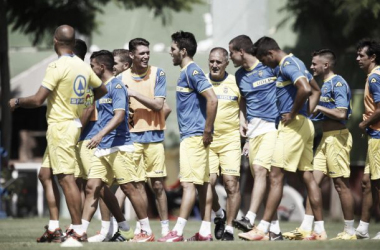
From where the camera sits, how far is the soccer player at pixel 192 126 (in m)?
13.2

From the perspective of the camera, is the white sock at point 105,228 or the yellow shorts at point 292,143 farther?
the white sock at point 105,228

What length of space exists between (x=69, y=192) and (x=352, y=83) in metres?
13.6

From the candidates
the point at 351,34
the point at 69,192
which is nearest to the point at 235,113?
the point at 69,192

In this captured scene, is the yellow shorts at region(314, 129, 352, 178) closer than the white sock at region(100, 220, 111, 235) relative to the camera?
No

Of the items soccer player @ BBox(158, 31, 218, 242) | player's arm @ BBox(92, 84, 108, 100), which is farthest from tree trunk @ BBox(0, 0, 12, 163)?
player's arm @ BBox(92, 84, 108, 100)

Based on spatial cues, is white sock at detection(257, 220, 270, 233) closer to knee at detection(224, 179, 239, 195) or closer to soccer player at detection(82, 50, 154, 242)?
knee at detection(224, 179, 239, 195)

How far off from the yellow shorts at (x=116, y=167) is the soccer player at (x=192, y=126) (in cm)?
63

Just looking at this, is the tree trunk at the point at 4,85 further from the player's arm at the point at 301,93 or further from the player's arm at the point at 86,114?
the player's arm at the point at 301,93

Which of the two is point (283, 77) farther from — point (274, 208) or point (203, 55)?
point (203, 55)

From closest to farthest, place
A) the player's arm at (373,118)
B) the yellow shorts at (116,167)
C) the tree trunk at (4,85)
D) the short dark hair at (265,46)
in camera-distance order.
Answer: the short dark hair at (265,46), the yellow shorts at (116,167), the player's arm at (373,118), the tree trunk at (4,85)

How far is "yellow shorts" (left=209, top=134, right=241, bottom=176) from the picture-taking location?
1430cm

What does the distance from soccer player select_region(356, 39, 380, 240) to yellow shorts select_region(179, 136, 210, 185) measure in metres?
2.42

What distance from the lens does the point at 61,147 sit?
1223 cm

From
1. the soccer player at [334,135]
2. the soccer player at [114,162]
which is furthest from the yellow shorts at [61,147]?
the soccer player at [334,135]
